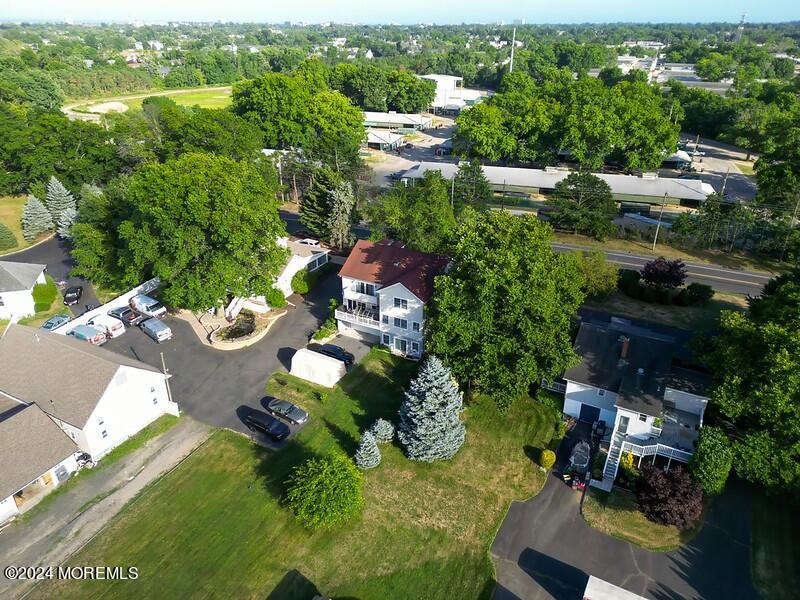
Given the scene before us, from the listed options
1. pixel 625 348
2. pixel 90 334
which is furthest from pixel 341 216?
pixel 625 348

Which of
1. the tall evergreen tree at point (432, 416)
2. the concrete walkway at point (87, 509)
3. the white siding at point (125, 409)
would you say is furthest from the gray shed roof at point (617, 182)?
the concrete walkway at point (87, 509)

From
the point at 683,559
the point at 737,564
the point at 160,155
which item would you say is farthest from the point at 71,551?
the point at 160,155

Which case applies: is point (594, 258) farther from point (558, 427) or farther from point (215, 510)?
point (215, 510)

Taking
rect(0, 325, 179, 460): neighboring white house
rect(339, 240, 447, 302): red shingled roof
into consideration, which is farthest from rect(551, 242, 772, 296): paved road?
rect(0, 325, 179, 460): neighboring white house

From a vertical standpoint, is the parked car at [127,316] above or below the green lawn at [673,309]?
above

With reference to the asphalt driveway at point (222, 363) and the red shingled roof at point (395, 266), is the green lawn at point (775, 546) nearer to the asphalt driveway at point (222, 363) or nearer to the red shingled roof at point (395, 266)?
the red shingled roof at point (395, 266)
